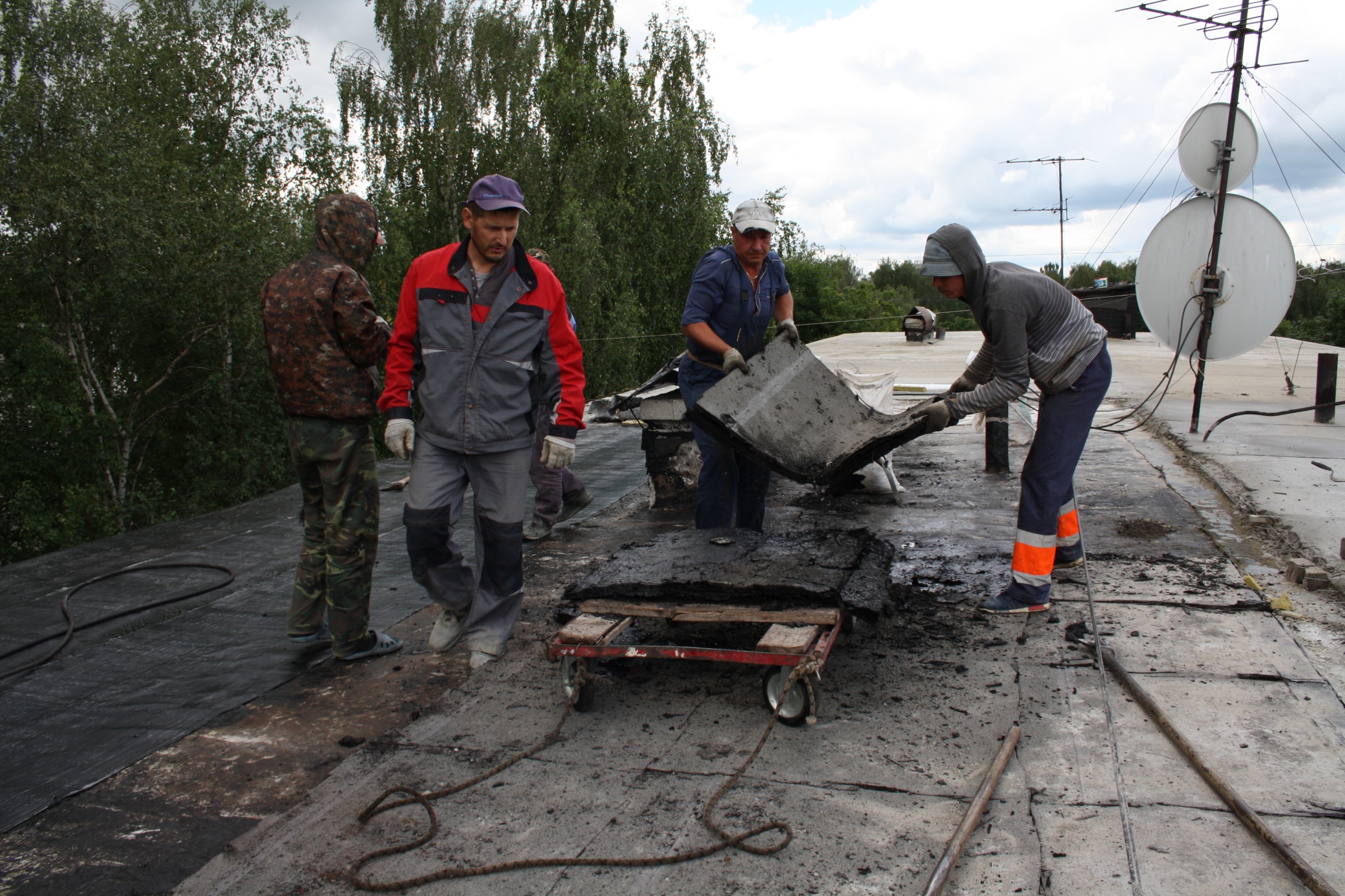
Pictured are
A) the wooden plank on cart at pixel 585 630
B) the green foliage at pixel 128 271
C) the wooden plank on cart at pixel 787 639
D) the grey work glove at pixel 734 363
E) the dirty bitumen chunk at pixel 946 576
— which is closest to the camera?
the wooden plank on cart at pixel 787 639

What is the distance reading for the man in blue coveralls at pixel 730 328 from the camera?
4.12m

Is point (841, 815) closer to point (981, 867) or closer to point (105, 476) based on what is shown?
point (981, 867)

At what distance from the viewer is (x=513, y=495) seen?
3479 millimetres

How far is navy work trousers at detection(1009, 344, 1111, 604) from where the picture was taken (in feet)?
12.4

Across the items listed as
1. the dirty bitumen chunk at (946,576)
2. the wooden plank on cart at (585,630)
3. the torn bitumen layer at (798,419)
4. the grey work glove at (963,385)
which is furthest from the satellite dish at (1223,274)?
the wooden plank on cart at (585,630)

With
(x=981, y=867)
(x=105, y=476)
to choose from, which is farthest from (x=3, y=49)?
(x=981, y=867)

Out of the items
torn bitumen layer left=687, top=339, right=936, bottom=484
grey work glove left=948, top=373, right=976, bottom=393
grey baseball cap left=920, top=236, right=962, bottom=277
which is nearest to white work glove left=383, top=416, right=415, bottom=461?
torn bitumen layer left=687, top=339, right=936, bottom=484

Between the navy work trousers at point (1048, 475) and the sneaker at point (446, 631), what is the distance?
2388 millimetres

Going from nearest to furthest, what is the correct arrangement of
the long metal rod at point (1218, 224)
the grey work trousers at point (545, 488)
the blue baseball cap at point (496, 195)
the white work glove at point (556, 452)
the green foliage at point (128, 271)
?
the blue baseball cap at point (496, 195)
the white work glove at point (556, 452)
the grey work trousers at point (545, 488)
the long metal rod at point (1218, 224)
the green foliage at point (128, 271)

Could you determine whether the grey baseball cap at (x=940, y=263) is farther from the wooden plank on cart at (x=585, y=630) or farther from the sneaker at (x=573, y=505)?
the sneaker at (x=573, y=505)

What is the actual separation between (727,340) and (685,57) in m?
27.3

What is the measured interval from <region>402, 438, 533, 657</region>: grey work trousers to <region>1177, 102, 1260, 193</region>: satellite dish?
8.49m

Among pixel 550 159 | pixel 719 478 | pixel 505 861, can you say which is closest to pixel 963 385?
pixel 719 478

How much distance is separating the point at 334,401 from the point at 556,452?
88 centimetres
